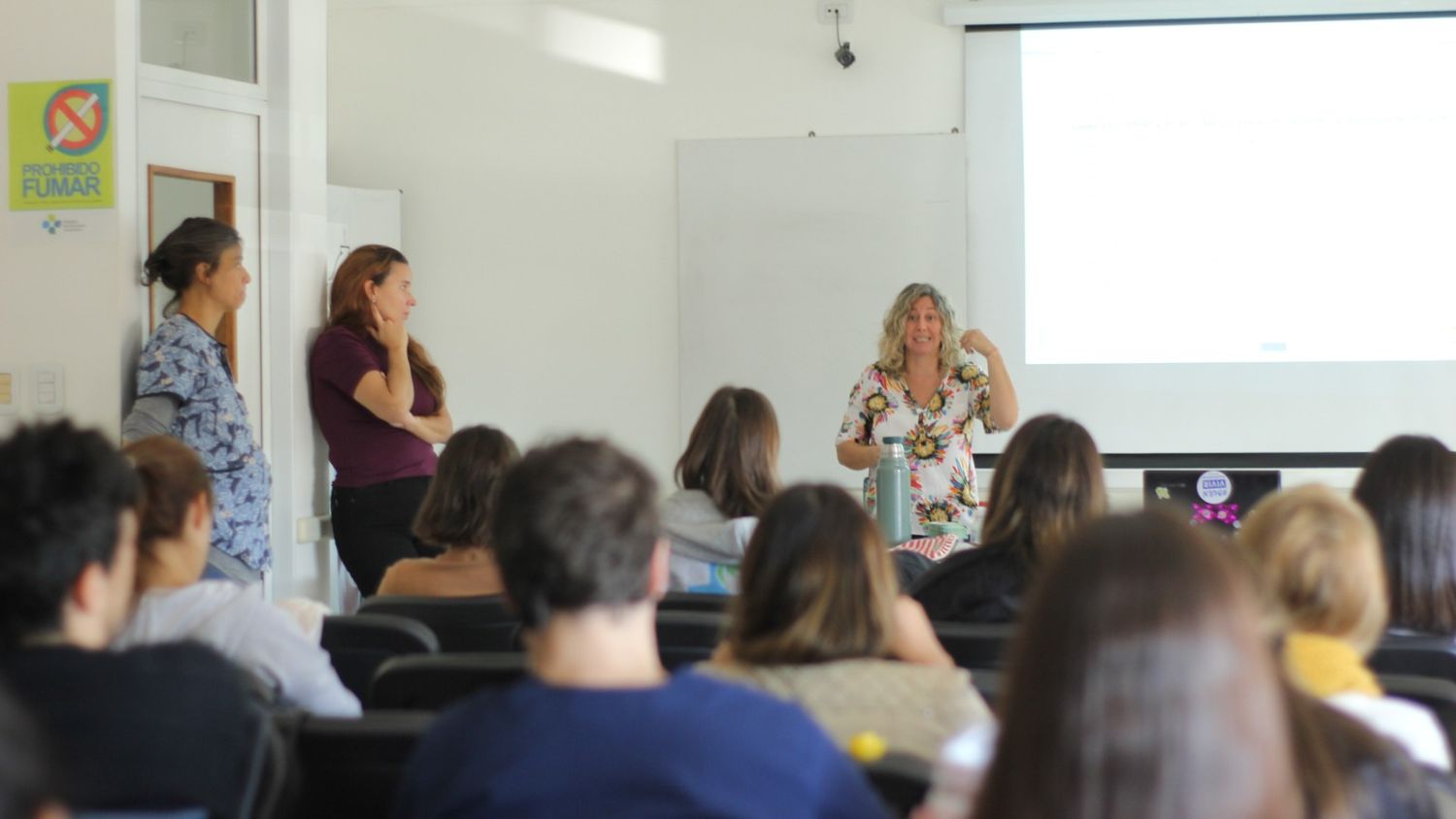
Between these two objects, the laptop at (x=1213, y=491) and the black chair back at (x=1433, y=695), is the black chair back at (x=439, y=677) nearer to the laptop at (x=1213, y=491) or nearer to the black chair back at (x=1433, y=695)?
the black chair back at (x=1433, y=695)

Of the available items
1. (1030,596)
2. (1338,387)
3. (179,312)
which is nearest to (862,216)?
(1338,387)

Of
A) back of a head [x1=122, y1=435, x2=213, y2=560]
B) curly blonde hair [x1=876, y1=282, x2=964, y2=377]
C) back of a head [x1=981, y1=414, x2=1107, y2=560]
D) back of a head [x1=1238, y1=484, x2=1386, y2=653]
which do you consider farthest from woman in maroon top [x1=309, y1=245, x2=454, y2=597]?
back of a head [x1=1238, y1=484, x2=1386, y2=653]

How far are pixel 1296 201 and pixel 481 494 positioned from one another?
3964 mm

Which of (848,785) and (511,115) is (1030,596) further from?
(511,115)

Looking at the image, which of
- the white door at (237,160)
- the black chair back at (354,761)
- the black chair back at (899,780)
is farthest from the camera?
the white door at (237,160)

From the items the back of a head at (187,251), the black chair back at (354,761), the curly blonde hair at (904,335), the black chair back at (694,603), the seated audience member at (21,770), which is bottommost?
the black chair back at (354,761)

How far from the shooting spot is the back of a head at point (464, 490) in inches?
114

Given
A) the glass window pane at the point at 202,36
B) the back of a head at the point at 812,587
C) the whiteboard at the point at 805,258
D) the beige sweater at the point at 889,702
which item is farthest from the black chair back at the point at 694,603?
the whiteboard at the point at 805,258

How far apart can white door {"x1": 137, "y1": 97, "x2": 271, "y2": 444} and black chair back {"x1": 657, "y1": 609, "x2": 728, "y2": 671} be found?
2.40 meters

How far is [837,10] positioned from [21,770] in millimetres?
5425

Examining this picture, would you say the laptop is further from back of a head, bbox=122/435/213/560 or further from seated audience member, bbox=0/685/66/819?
seated audience member, bbox=0/685/66/819

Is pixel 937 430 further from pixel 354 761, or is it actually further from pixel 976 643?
pixel 354 761

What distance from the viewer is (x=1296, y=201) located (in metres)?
5.60

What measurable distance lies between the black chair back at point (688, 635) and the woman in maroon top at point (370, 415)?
208 cm
